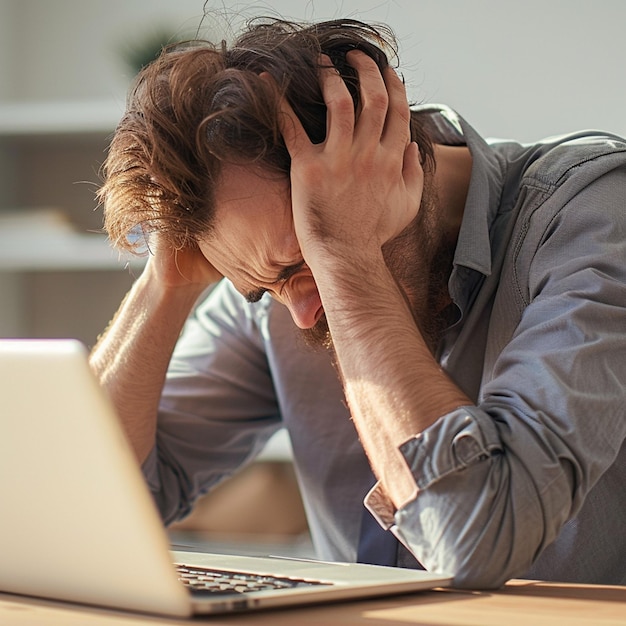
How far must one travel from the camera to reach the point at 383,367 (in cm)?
87

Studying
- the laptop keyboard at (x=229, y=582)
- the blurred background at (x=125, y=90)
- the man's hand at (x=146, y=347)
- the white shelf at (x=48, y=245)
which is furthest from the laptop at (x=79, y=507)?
the white shelf at (x=48, y=245)

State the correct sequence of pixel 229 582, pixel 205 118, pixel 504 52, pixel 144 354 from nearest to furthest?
pixel 229 582, pixel 205 118, pixel 144 354, pixel 504 52

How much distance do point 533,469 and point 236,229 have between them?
426 millimetres

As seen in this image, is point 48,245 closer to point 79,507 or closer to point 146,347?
point 146,347

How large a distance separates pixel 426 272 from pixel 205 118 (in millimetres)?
340

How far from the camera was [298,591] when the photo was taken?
0.64 meters

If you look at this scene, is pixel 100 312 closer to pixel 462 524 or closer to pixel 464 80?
pixel 464 80

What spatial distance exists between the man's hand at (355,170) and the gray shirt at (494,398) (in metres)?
0.13

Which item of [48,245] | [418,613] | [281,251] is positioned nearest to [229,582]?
[418,613]

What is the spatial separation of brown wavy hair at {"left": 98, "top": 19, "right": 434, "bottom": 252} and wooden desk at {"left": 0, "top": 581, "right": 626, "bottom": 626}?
49 cm

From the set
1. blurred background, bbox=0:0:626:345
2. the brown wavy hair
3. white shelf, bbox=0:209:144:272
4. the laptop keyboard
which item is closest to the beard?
the brown wavy hair

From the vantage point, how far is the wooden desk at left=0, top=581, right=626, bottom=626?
600 mm

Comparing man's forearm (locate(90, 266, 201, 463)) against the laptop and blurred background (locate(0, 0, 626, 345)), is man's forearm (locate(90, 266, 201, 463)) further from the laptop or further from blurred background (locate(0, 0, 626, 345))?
blurred background (locate(0, 0, 626, 345))

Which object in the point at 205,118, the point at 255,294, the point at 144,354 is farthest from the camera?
the point at 144,354
